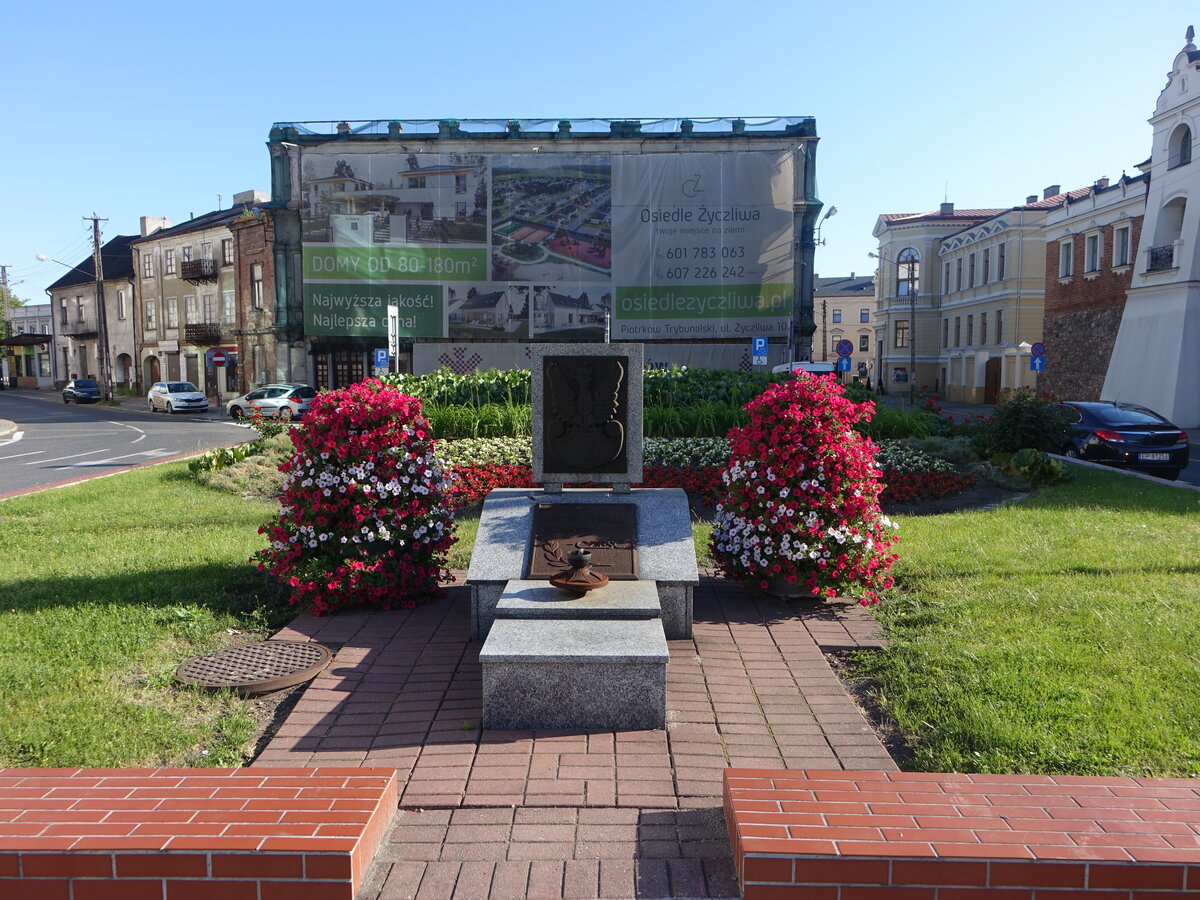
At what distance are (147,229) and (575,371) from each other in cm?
5719

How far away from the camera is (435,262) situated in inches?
1281

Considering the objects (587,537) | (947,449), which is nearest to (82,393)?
(947,449)

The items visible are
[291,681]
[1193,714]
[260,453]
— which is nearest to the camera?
[1193,714]

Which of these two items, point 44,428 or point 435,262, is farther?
point 435,262

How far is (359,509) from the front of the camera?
5961 mm

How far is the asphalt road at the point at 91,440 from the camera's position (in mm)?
15805

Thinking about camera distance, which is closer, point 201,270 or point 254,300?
point 254,300

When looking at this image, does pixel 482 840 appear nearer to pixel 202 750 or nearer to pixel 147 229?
pixel 202 750

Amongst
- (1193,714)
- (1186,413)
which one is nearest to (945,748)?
(1193,714)

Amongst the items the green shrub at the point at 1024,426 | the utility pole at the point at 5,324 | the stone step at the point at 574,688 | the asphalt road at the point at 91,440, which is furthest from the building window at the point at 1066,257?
the utility pole at the point at 5,324

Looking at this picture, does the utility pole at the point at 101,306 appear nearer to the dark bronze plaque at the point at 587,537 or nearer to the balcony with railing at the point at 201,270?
the balcony with railing at the point at 201,270

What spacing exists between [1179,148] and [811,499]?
30.3m

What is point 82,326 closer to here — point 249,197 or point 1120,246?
point 249,197

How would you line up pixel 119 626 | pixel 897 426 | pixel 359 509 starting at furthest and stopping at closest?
pixel 897 426 → pixel 359 509 → pixel 119 626
